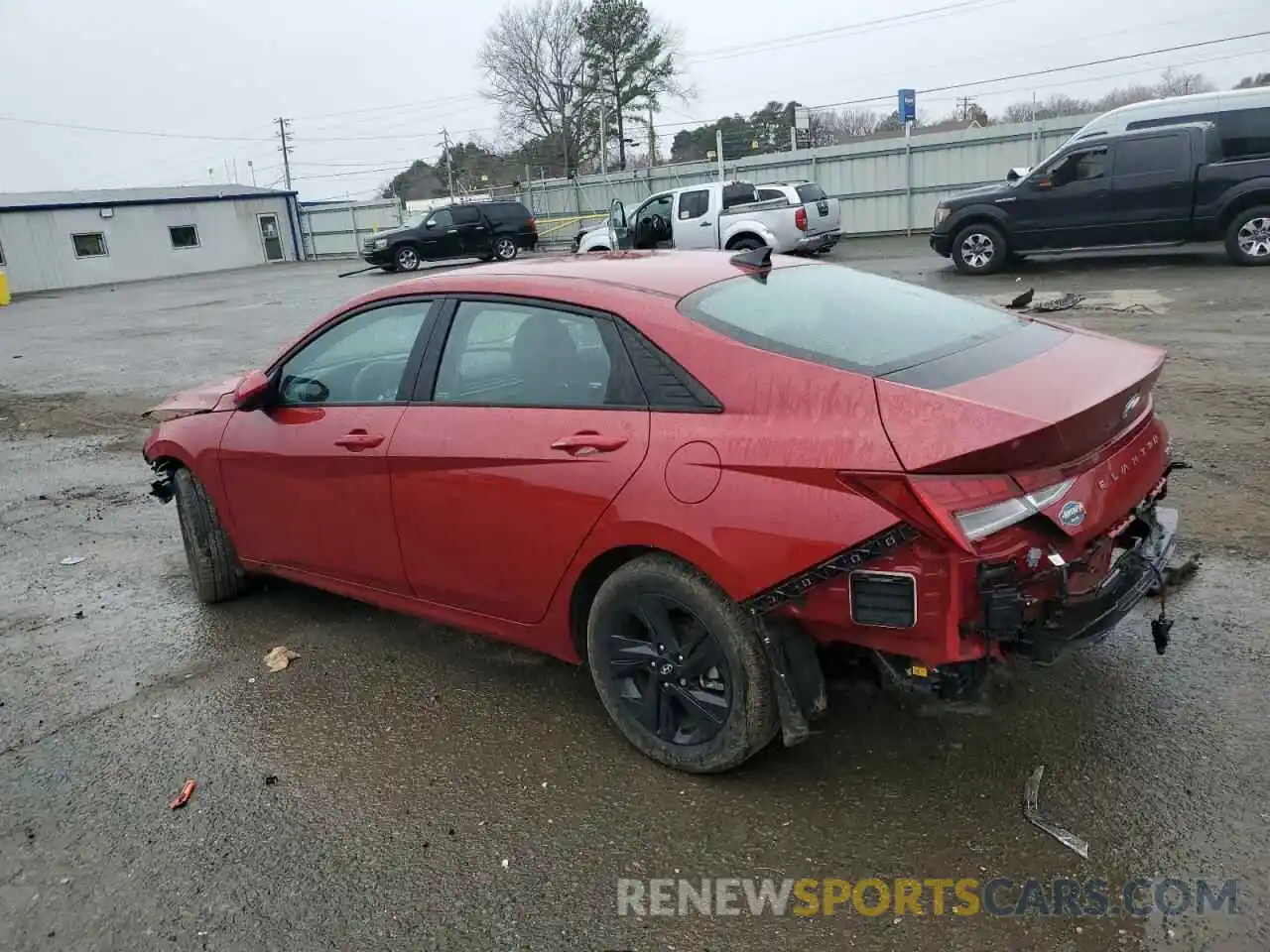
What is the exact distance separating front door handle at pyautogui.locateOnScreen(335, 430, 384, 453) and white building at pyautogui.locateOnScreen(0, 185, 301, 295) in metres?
39.3

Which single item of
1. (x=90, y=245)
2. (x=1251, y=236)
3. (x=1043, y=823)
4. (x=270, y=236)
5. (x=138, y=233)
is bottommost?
(x=1043, y=823)

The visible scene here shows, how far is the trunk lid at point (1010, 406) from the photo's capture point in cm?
241

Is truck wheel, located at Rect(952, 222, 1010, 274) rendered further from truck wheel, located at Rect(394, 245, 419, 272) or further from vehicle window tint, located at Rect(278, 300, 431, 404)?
truck wheel, located at Rect(394, 245, 419, 272)

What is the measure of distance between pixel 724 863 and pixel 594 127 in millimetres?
55118

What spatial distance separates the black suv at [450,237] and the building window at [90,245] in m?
17.2

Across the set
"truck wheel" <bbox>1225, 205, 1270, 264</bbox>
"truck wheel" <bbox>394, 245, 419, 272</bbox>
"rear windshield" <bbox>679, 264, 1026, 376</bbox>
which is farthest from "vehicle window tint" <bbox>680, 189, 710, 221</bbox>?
"rear windshield" <bbox>679, 264, 1026, 376</bbox>

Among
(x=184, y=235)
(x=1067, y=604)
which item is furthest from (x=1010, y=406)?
(x=184, y=235)

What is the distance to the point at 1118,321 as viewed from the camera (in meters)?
9.98

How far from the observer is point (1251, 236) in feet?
41.8

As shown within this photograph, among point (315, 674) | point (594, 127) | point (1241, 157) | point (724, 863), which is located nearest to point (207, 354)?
point (315, 674)

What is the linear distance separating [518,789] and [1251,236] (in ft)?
44.8

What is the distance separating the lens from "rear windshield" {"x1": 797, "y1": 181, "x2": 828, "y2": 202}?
18875 millimetres

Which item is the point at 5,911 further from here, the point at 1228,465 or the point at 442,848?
Answer: the point at 1228,465

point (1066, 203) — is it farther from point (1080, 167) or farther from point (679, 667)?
point (679, 667)
